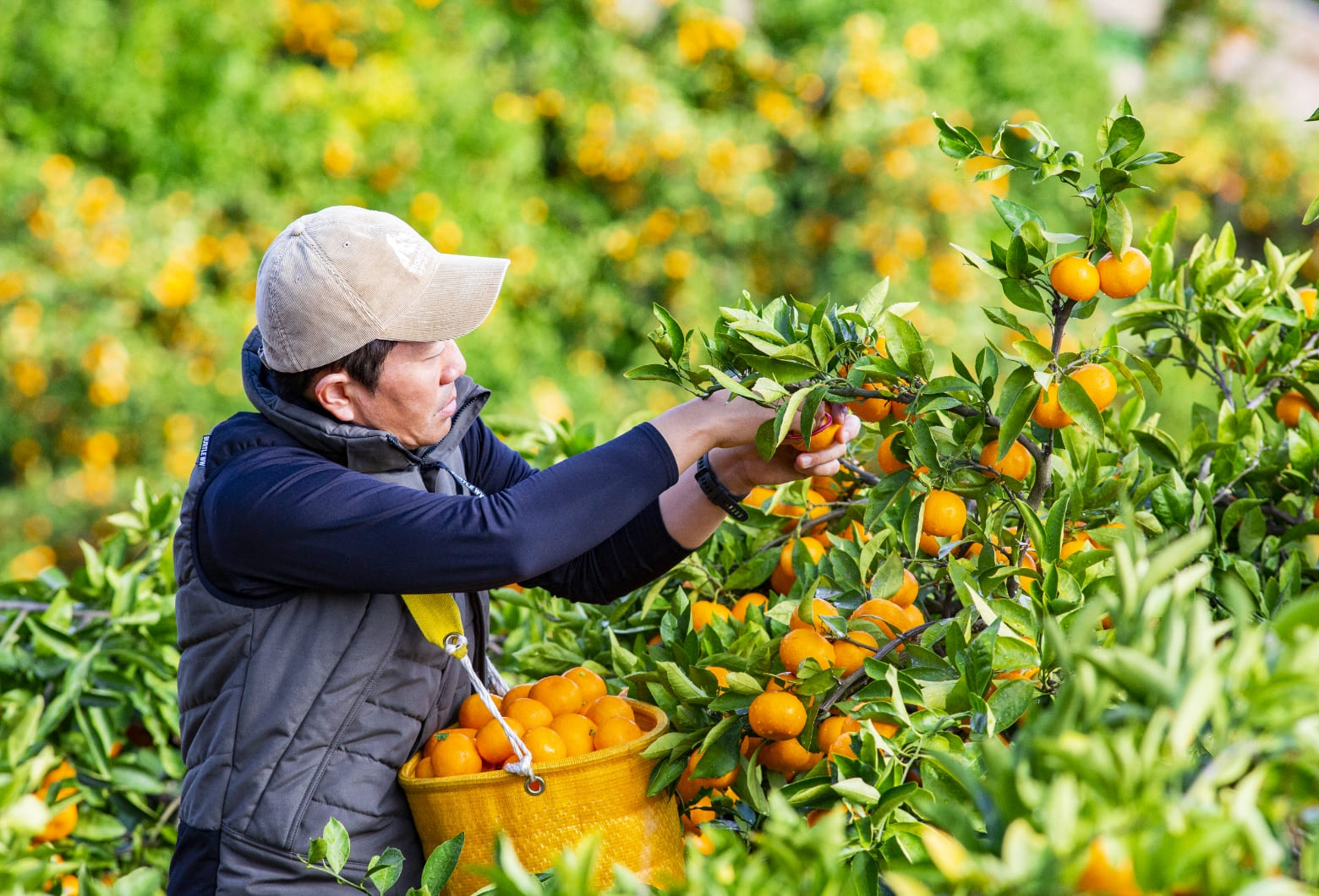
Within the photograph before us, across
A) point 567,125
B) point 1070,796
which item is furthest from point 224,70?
point 1070,796

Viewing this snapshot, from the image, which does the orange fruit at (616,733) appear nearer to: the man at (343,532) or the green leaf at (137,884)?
the man at (343,532)

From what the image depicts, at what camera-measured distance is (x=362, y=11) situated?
528 cm

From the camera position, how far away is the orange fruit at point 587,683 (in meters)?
1.63

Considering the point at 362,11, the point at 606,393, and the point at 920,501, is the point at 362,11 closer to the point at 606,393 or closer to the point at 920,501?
the point at 606,393

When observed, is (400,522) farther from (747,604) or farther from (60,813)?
(60,813)

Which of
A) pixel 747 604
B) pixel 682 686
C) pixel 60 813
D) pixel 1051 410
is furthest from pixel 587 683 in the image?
pixel 60 813

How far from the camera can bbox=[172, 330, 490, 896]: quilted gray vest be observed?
150 centimetres

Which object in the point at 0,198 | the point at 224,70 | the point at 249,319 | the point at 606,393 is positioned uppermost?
the point at 224,70

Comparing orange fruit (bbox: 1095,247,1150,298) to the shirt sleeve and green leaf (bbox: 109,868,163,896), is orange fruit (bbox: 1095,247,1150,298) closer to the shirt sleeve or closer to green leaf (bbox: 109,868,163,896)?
the shirt sleeve

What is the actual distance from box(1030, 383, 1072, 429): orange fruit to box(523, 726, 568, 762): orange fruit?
705 millimetres

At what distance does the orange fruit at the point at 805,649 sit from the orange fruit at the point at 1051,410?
1.25ft

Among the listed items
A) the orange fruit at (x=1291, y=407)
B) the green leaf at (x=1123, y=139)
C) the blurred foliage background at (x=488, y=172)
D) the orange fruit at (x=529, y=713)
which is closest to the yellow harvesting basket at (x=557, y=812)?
the orange fruit at (x=529, y=713)

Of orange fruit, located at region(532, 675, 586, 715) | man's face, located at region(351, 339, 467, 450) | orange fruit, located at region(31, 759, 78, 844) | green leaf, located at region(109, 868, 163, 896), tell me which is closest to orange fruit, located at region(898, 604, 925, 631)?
orange fruit, located at region(532, 675, 586, 715)

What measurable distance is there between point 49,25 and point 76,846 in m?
3.88
